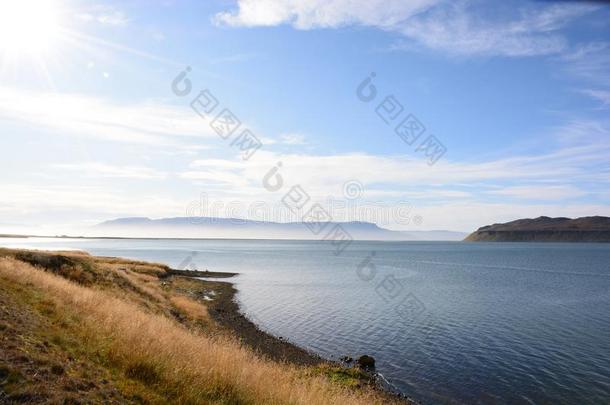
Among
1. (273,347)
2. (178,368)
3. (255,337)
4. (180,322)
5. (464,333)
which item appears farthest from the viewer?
(464,333)

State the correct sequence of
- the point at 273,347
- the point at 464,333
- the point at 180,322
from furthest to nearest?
the point at 464,333 → the point at 273,347 → the point at 180,322

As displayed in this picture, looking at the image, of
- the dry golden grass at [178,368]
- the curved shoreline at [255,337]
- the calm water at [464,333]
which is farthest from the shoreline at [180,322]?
the calm water at [464,333]

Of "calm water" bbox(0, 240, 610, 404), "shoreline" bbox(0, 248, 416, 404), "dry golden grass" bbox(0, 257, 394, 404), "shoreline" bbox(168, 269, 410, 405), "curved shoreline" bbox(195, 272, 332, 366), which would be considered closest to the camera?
"dry golden grass" bbox(0, 257, 394, 404)

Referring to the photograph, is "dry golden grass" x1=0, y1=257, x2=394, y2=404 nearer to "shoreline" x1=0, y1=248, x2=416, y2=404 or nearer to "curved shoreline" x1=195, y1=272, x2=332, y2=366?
"shoreline" x1=0, y1=248, x2=416, y2=404

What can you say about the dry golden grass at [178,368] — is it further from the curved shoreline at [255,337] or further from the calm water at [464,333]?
the calm water at [464,333]

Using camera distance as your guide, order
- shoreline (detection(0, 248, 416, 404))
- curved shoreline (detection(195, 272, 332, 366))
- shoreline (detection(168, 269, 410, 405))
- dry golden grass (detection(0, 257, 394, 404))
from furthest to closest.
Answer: curved shoreline (detection(195, 272, 332, 366)) → shoreline (detection(168, 269, 410, 405)) → shoreline (detection(0, 248, 416, 404)) → dry golden grass (detection(0, 257, 394, 404))

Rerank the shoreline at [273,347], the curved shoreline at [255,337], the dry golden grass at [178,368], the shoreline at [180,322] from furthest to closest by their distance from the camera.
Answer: the curved shoreline at [255,337] → the shoreline at [273,347] → the shoreline at [180,322] → the dry golden grass at [178,368]

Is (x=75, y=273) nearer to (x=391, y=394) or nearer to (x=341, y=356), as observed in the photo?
(x=341, y=356)

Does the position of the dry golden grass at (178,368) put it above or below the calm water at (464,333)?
above

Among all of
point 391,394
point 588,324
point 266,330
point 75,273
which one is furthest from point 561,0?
point 588,324

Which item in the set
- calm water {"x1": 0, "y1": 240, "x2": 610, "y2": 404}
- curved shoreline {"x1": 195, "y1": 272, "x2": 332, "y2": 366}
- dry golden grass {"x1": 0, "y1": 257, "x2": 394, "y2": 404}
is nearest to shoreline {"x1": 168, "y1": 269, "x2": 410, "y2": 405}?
curved shoreline {"x1": 195, "y1": 272, "x2": 332, "y2": 366}

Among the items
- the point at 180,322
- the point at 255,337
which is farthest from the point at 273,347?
the point at 180,322

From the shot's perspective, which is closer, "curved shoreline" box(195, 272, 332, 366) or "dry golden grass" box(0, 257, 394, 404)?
"dry golden grass" box(0, 257, 394, 404)

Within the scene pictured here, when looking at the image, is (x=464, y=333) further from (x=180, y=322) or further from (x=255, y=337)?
(x=180, y=322)
